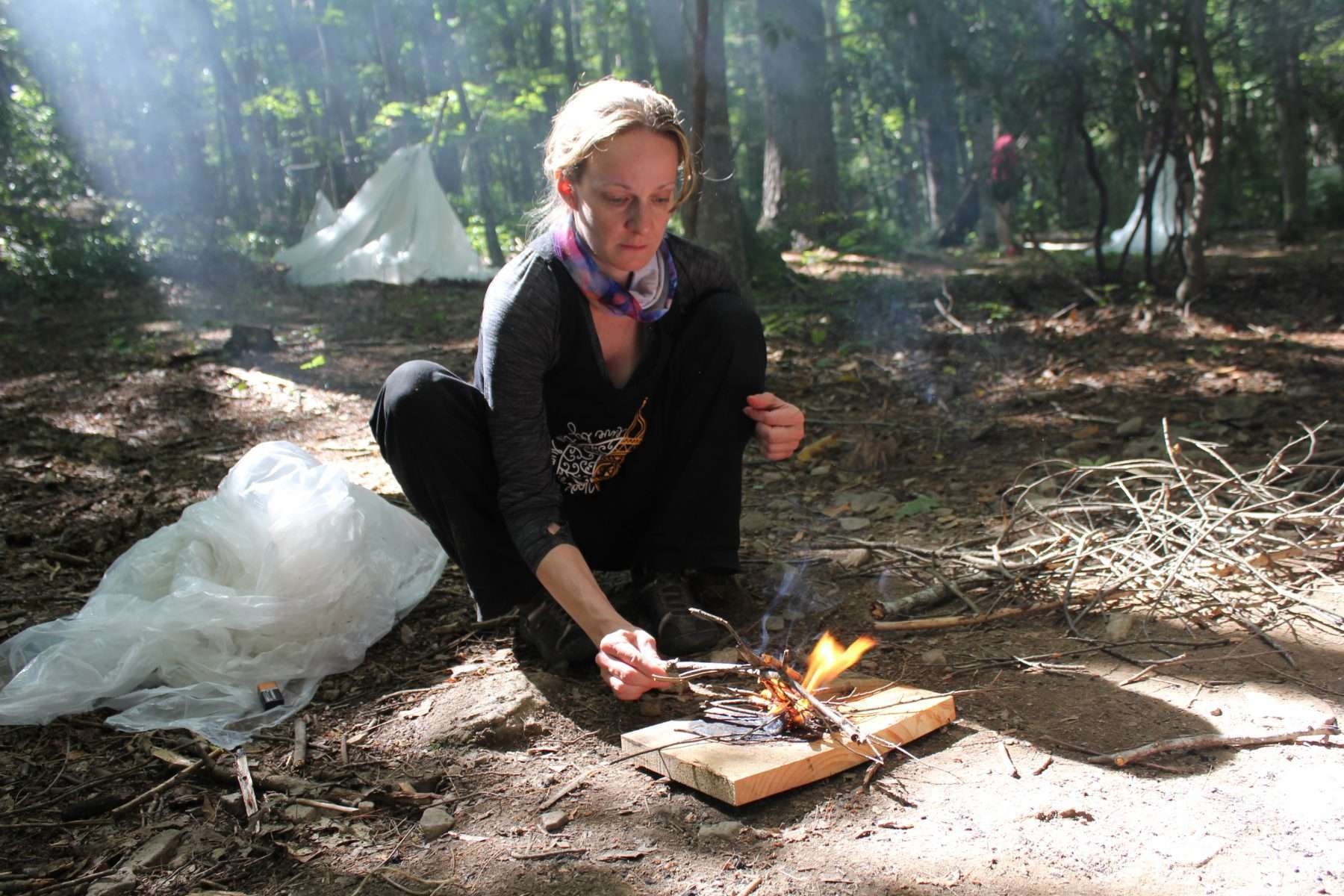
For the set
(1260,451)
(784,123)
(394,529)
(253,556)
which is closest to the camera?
(253,556)

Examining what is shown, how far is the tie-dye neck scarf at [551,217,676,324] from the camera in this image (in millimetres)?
2066

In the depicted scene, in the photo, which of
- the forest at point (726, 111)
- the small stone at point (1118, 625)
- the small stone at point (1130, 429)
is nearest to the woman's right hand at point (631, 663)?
the small stone at point (1118, 625)

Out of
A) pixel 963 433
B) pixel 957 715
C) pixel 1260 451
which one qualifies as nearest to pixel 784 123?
pixel 963 433

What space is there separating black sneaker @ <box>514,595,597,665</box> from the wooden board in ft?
1.16

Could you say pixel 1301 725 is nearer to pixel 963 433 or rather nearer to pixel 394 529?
pixel 394 529

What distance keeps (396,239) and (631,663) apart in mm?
8607

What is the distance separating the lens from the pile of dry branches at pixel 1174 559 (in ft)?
7.48

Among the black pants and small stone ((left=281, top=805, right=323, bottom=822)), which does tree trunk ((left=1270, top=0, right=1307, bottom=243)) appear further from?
small stone ((left=281, top=805, right=323, bottom=822))

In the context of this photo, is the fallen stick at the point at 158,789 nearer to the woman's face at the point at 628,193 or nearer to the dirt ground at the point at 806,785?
the dirt ground at the point at 806,785

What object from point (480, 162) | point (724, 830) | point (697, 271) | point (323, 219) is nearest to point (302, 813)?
point (724, 830)

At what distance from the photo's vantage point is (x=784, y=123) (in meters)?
9.58

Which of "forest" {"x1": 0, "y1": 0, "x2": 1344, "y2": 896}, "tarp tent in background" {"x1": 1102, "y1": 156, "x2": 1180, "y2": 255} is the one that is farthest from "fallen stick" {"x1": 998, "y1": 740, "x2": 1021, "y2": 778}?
"tarp tent in background" {"x1": 1102, "y1": 156, "x2": 1180, "y2": 255}

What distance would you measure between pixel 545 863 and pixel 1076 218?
14309 millimetres

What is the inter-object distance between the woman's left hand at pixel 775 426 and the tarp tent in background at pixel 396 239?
7.50 m
